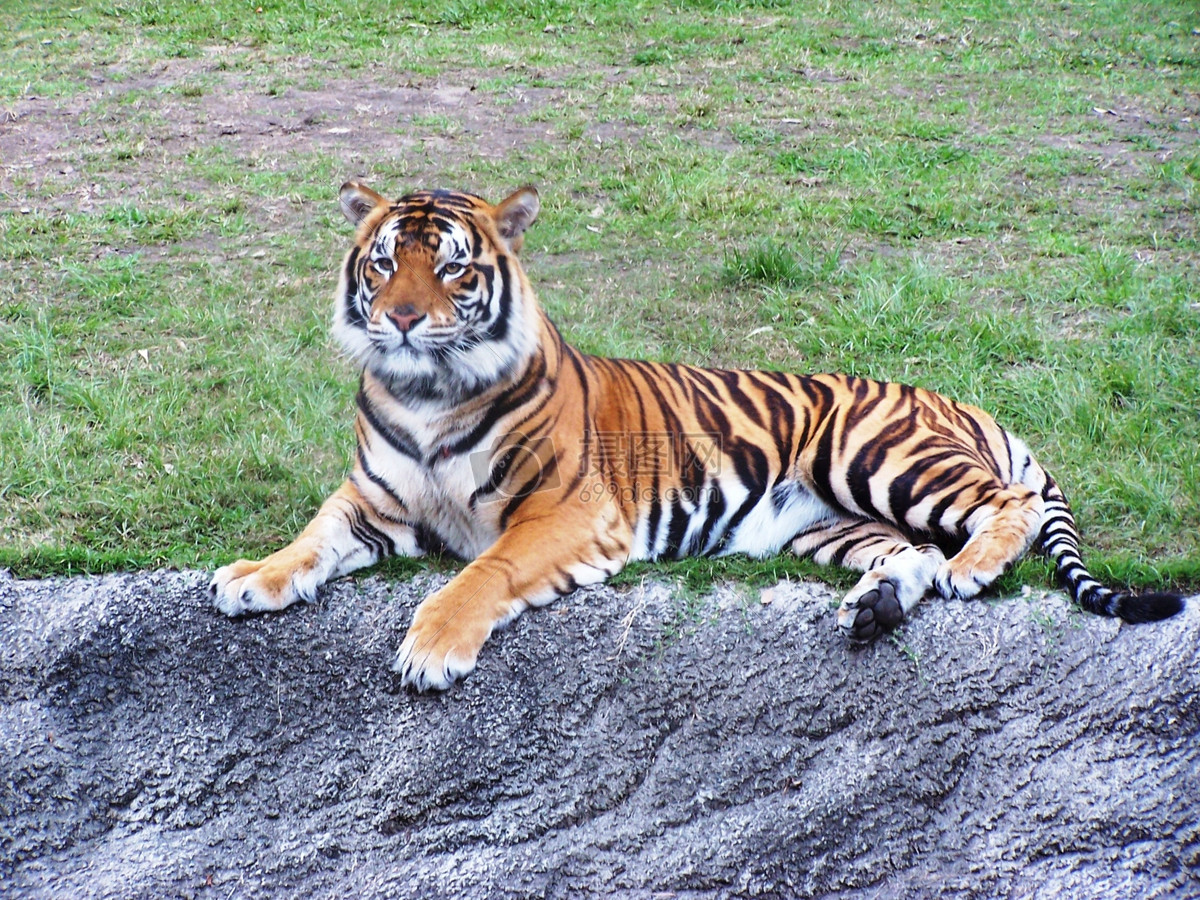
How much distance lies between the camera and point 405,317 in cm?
353

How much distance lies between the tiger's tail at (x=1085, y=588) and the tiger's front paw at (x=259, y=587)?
8.04ft

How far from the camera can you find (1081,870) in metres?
3.45

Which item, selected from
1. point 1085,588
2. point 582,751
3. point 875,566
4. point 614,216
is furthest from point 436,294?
point 614,216

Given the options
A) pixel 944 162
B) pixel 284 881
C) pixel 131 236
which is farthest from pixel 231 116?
pixel 284 881

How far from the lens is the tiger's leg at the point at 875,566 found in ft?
11.4

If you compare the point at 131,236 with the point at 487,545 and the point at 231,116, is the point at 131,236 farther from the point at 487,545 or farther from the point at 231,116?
the point at 487,545

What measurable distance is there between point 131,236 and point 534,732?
476cm

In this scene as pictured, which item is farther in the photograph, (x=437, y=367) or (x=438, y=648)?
(x=437, y=367)

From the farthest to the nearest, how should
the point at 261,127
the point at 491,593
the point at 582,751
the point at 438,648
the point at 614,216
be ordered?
the point at 261,127 → the point at 614,216 → the point at 582,751 → the point at 491,593 → the point at 438,648

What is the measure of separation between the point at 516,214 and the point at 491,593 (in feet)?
4.48

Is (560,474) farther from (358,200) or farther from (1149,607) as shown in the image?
(1149,607)

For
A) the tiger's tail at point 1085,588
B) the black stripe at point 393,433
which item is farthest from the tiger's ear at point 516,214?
the tiger's tail at point 1085,588

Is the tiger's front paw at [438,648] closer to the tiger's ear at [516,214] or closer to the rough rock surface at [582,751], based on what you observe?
the rough rock surface at [582,751]

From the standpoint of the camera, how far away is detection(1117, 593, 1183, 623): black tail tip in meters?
3.46
